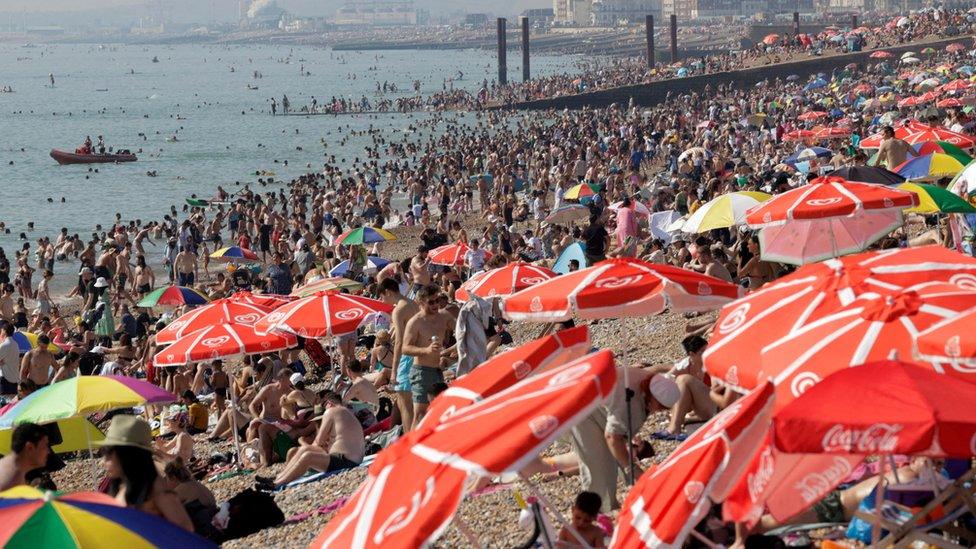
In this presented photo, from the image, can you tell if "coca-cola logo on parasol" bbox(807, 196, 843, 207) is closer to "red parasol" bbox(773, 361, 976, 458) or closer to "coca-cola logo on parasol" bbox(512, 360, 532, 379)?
"coca-cola logo on parasol" bbox(512, 360, 532, 379)

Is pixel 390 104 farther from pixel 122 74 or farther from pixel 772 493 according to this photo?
pixel 122 74

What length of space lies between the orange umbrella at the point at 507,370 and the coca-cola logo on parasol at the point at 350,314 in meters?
5.15

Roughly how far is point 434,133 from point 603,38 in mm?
142199

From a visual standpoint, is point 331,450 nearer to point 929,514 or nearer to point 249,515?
point 249,515

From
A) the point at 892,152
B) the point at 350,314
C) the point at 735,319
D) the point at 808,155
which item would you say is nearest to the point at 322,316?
the point at 350,314

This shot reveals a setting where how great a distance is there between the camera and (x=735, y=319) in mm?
5754

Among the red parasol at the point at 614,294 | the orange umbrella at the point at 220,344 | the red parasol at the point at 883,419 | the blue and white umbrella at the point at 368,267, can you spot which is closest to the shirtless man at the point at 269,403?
the orange umbrella at the point at 220,344

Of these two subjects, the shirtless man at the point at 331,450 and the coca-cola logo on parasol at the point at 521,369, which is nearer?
the coca-cola logo on parasol at the point at 521,369

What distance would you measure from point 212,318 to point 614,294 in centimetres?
484

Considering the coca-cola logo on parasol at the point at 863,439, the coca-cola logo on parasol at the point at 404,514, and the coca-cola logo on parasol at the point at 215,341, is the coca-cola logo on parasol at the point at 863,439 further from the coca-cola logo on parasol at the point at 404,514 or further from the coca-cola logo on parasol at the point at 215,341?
the coca-cola logo on parasol at the point at 215,341

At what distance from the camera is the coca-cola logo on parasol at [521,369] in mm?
5277

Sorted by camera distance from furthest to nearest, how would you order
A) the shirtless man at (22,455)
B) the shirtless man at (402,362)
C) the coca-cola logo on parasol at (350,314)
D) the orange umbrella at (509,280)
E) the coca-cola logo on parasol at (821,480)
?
the orange umbrella at (509,280) < the coca-cola logo on parasol at (350,314) < the shirtless man at (402,362) < the shirtless man at (22,455) < the coca-cola logo on parasol at (821,480)

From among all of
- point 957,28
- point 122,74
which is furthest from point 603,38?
point 957,28

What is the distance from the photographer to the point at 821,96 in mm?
44219
